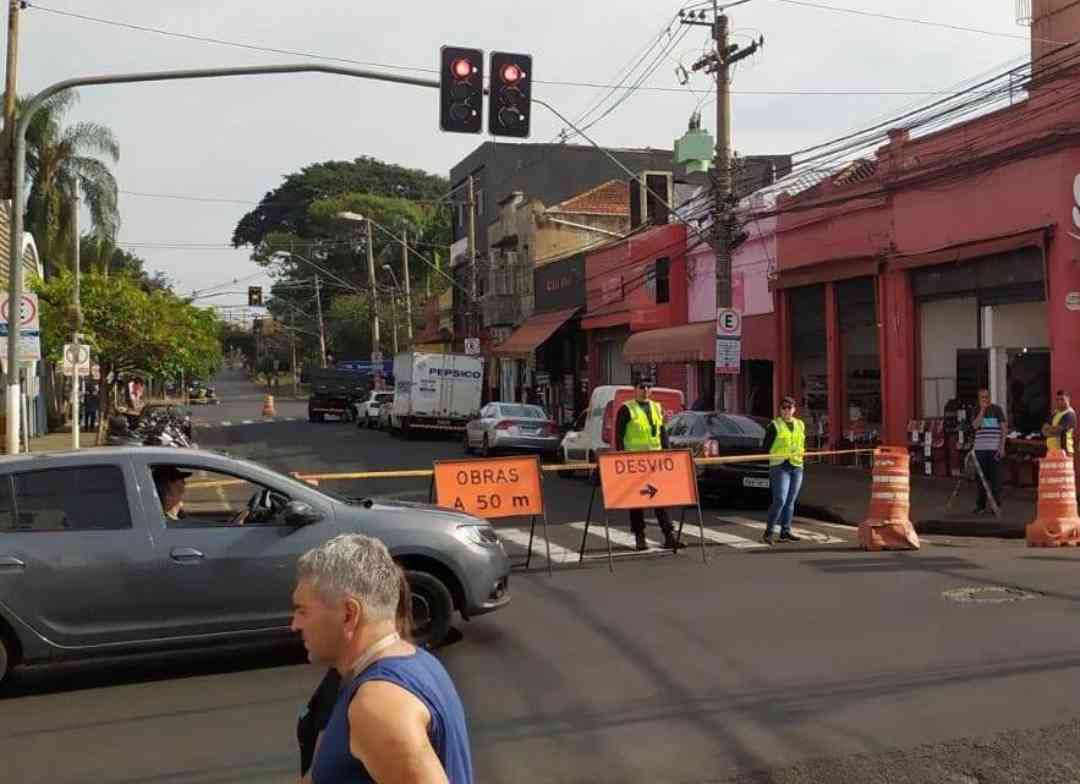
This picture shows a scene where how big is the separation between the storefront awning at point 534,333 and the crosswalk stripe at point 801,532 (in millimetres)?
24646

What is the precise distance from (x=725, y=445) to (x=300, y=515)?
10.6m

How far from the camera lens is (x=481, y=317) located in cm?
5106

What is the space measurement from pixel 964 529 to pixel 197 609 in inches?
417

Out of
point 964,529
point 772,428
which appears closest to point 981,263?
point 964,529

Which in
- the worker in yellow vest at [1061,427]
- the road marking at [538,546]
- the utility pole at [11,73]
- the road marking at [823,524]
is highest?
the utility pole at [11,73]

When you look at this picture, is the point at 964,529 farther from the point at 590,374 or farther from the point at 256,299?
the point at 256,299

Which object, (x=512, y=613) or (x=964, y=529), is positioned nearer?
(x=512, y=613)

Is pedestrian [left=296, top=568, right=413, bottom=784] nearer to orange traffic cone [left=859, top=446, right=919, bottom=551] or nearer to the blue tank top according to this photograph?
the blue tank top

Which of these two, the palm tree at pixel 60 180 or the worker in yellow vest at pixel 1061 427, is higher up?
the palm tree at pixel 60 180

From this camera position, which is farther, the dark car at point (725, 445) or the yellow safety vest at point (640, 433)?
the dark car at point (725, 445)

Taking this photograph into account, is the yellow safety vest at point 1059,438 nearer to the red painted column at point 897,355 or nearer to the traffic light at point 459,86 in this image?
the red painted column at point 897,355

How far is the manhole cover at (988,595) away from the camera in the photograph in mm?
8906

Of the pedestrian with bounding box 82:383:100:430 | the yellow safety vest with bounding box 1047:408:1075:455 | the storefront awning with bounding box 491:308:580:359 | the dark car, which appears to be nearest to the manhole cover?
the yellow safety vest with bounding box 1047:408:1075:455

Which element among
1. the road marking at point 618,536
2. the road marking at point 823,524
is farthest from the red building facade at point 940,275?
the road marking at point 618,536
